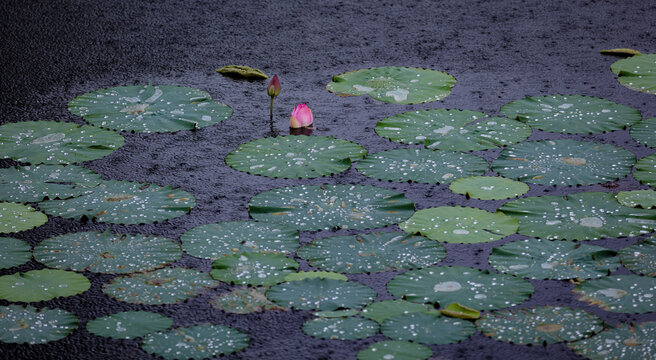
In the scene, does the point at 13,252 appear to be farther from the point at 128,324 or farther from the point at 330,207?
the point at 330,207

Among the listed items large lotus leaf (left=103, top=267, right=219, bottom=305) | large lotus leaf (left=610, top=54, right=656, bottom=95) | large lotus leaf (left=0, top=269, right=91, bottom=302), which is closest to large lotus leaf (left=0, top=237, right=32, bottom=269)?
large lotus leaf (left=0, top=269, right=91, bottom=302)

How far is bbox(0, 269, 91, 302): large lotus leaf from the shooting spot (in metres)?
2.99

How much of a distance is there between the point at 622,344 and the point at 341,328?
0.79m

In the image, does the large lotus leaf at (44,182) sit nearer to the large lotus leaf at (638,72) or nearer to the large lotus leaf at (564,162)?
the large lotus leaf at (564,162)

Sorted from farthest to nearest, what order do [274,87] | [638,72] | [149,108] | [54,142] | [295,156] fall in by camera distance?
[638,72] < [149,108] < [274,87] < [54,142] < [295,156]

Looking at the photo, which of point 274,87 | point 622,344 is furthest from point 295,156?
point 622,344

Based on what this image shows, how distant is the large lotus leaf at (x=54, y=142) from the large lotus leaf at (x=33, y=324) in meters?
1.20

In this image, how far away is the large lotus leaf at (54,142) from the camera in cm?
404

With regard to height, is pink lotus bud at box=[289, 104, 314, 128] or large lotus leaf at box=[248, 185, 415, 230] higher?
pink lotus bud at box=[289, 104, 314, 128]

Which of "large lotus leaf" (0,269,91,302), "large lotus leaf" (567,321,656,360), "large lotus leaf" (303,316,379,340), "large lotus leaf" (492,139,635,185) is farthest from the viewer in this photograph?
"large lotus leaf" (492,139,635,185)

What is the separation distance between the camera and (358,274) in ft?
10.2

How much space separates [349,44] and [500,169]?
1.88 metres

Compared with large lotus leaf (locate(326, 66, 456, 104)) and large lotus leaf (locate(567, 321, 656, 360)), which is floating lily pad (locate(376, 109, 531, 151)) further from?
large lotus leaf (locate(567, 321, 656, 360))

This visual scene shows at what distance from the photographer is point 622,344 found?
8.84 feet
